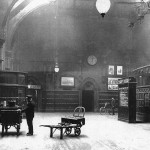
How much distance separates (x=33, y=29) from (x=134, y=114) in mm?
13676

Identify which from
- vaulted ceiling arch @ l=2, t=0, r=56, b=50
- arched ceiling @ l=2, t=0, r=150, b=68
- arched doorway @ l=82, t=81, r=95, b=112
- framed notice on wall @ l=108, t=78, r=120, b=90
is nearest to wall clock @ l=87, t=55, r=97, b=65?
arched ceiling @ l=2, t=0, r=150, b=68

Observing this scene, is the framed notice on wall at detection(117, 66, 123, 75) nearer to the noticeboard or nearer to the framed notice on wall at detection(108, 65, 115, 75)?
the framed notice on wall at detection(108, 65, 115, 75)

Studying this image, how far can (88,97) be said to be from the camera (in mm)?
27703

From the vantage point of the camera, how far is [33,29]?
27562 mm

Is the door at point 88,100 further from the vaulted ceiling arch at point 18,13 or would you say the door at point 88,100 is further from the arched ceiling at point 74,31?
the vaulted ceiling arch at point 18,13

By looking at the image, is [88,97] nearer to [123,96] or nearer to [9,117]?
[123,96]

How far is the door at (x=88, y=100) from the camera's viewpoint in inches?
1089

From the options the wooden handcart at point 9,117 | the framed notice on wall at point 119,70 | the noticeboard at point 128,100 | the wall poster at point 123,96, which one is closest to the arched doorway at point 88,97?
the framed notice on wall at point 119,70

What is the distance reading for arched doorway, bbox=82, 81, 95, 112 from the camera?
90.8 feet

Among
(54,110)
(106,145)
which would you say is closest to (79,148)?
(106,145)

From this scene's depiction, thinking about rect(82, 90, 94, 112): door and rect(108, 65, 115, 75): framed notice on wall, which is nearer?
rect(82, 90, 94, 112): door

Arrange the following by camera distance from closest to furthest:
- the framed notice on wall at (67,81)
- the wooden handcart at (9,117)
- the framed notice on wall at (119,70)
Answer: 1. the wooden handcart at (9,117)
2. the framed notice on wall at (67,81)
3. the framed notice on wall at (119,70)

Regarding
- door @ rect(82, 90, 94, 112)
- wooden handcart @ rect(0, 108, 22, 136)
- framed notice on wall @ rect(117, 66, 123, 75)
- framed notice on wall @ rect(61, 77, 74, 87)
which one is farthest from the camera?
framed notice on wall @ rect(117, 66, 123, 75)

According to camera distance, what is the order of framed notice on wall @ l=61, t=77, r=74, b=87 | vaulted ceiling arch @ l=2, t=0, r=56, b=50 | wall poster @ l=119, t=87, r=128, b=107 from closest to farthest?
1. wall poster @ l=119, t=87, r=128, b=107
2. vaulted ceiling arch @ l=2, t=0, r=56, b=50
3. framed notice on wall @ l=61, t=77, r=74, b=87
